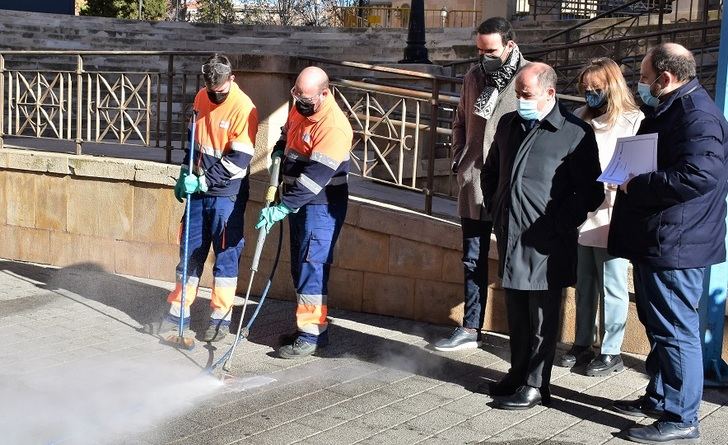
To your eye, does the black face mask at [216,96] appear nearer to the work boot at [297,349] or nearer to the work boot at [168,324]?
the work boot at [168,324]

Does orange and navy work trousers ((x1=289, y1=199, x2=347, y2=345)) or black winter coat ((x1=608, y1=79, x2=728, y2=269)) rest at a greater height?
black winter coat ((x1=608, y1=79, x2=728, y2=269))

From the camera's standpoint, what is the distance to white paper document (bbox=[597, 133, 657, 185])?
15.8ft

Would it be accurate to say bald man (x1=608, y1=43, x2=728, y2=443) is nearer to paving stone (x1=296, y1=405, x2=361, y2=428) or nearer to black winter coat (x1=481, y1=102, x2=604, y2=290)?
black winter coat (x1=481, y1=102, x2=604, y2=290)

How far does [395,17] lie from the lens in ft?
135

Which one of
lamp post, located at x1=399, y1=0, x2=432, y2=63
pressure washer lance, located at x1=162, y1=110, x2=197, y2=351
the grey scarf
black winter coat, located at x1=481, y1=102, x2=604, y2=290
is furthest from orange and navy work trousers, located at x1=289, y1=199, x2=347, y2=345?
lamp post, located at x1=399, y1=0, x2=432, y2=63

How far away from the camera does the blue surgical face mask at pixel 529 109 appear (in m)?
5.14

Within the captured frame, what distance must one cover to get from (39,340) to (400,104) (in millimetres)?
3225

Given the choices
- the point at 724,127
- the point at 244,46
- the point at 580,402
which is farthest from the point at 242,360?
the point at 244,46

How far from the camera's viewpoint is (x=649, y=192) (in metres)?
4.74

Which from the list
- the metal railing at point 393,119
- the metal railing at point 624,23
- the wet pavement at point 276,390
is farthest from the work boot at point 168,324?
the metal railing at point 624,23

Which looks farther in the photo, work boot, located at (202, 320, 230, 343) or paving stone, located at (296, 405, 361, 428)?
work boot, located at (202, 320, 230, 343)

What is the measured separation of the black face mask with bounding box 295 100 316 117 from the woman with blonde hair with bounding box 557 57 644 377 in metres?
1.63

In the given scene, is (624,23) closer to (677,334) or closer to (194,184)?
(194,184)

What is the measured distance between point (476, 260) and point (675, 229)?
1.74 m
